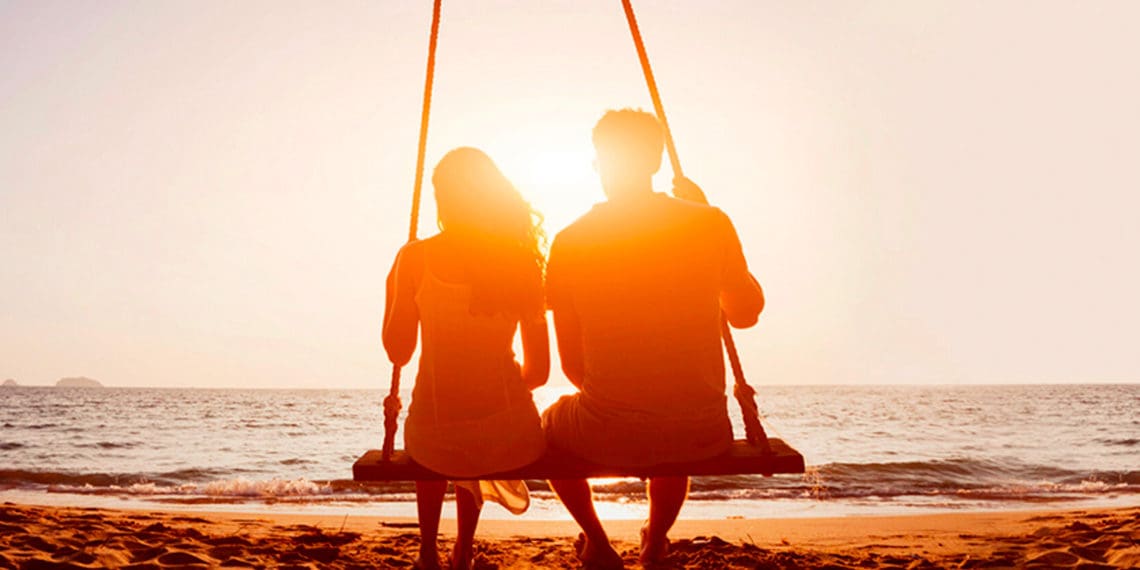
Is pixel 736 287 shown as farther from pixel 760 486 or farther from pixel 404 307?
pixel 760 486

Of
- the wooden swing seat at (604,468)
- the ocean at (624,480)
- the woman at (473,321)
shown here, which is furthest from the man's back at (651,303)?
the ocean at (624,480)

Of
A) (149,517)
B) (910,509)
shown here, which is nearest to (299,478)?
(149,517)

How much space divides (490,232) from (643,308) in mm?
620

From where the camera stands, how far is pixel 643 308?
2.63m

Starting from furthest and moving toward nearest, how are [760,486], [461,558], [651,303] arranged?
[760,486] → [461,558] → [651,303]

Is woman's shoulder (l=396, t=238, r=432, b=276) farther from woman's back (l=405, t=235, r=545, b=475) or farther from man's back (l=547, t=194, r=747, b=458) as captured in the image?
man's back (l=547, t=194, r=747, b=458)

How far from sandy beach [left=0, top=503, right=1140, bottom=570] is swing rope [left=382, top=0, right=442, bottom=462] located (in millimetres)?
1589

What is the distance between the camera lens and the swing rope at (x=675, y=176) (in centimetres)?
306

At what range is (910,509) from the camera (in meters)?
9.34

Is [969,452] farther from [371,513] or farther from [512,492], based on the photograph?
[512,492]

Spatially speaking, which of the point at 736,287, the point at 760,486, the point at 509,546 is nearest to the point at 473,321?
the point at 736,287

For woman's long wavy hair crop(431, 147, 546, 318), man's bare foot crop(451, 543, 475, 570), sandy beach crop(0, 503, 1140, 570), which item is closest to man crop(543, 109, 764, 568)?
woman's long wavy hair crop(431, 147, 546, 318)

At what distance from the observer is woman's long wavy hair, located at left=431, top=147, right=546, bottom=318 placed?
2820mm

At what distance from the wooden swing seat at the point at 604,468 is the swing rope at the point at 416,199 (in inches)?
3.7
